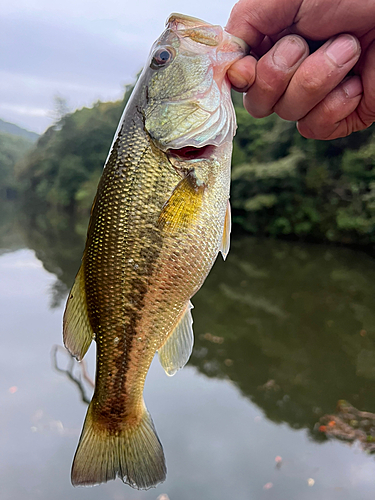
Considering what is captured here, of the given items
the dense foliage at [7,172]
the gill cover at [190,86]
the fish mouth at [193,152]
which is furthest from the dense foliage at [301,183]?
the dense foliage at [7,172]

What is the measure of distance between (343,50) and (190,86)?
32.5 inches

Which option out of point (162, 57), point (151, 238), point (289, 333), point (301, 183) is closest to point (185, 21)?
point (162, 57)

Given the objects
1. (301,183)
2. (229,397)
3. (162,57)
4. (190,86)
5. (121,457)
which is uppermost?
(162,57)

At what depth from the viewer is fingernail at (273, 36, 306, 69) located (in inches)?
81.7

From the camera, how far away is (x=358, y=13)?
6.45 feet

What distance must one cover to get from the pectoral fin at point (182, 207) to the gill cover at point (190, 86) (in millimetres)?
214

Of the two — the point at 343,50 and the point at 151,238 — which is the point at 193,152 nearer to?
the point at 151,238

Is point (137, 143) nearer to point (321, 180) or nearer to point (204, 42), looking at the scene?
point (204, 42)

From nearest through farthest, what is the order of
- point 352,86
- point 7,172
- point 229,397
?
point 352,86 → point 229,397 → point 7,172

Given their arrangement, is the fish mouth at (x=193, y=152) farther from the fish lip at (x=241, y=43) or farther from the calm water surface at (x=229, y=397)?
the calm water surface at (x=229, y=397)

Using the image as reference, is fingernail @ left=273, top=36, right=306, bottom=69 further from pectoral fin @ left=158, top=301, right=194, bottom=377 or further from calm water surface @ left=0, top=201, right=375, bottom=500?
calm water surface @ left=0, top=201, right=375, bottom=500

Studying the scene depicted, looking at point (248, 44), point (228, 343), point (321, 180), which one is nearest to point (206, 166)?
point (248, 44)

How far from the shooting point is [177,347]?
2023mm

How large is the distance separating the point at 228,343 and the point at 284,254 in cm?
1195
